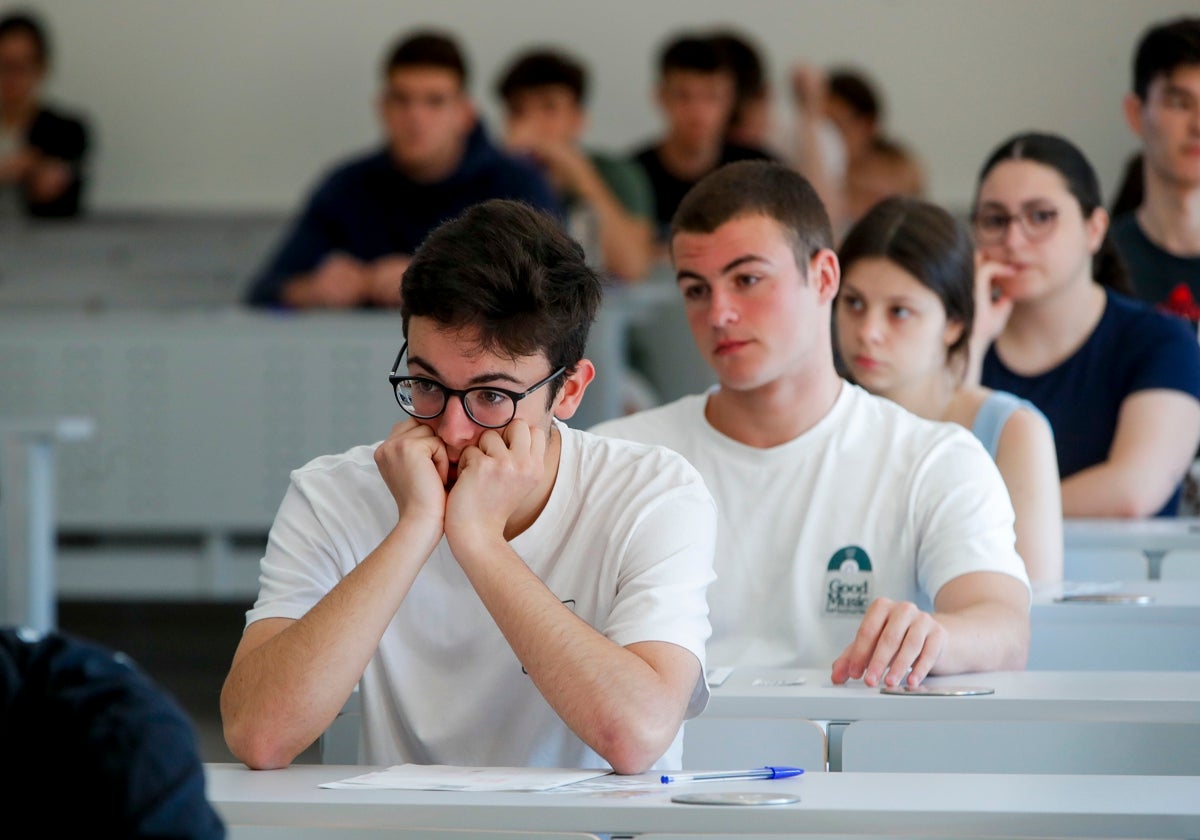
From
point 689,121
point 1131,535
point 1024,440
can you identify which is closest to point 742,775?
point 1024,440

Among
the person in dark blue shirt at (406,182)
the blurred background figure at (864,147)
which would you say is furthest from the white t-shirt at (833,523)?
the blurred background figure at (864,147)

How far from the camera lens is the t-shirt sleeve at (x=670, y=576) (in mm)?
1578

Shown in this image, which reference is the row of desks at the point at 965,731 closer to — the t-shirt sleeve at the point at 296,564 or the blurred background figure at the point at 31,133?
the t-shirt sleeve at the point at 296,564

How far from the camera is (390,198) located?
4.99 meters

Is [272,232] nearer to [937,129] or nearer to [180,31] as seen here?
[180,31]

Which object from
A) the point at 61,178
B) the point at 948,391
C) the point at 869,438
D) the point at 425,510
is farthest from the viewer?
the point at 61,178

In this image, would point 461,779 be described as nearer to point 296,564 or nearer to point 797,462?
point 296,564

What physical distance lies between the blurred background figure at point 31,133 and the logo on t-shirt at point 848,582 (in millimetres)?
5865

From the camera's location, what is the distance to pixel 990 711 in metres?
1.63

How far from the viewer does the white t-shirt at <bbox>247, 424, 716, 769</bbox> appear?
1662 millimetres

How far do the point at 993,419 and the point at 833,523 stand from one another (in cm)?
46

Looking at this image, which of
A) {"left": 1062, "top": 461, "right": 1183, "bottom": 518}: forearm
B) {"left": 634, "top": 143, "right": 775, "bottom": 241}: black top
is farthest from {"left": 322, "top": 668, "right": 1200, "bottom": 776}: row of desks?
{"left": 634, "top": 143, "right": 775, "bottom": 241}: black top

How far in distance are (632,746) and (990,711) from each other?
39 centimetres

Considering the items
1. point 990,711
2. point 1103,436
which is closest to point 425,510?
point 990,711
